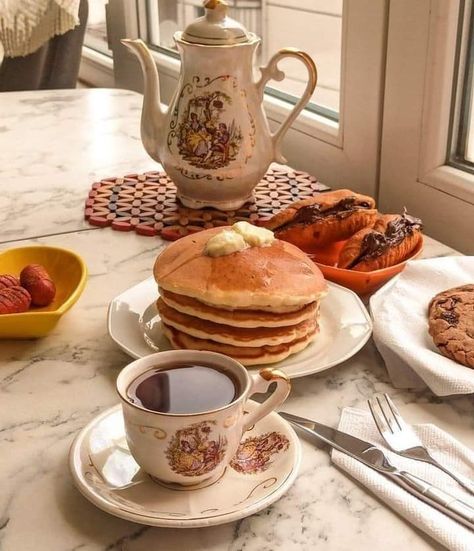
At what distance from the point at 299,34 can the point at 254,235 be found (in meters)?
0.97

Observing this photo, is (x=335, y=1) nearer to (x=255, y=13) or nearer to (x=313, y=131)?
(x=313, y=131)

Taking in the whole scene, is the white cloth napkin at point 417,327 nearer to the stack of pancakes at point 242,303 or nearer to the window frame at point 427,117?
the stack of pancakes at point 242,303

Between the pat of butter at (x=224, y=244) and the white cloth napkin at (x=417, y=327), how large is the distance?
0.60 feet

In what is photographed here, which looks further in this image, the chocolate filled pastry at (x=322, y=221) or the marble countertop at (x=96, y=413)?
the chocolate filled pastry at (x=322, y=221)

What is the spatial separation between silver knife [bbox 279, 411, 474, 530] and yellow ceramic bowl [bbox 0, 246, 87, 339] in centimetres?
30

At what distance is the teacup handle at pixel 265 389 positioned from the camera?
0.73 m

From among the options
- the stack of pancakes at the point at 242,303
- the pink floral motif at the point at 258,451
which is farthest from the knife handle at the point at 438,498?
the stack of pancakes at the point at 242,303

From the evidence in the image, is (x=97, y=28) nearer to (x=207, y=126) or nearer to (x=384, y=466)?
(x=207, y=126)

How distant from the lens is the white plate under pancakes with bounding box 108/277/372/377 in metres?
0.90

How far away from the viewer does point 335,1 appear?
1550mm

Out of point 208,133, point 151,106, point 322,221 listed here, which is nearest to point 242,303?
point 322,221

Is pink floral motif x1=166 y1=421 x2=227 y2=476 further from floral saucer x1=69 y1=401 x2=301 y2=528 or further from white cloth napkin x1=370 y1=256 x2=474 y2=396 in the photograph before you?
white cloth napkin x1=370 y1=256 x2=474 y2=396

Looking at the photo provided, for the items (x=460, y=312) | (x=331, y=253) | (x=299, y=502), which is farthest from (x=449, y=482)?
(x=331, y=253)

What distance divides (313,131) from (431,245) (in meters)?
0.43
